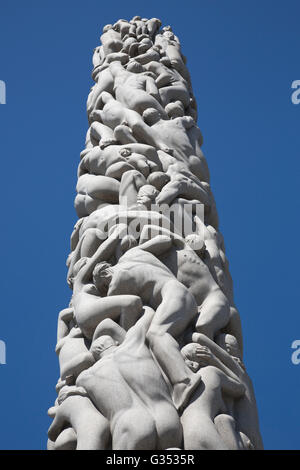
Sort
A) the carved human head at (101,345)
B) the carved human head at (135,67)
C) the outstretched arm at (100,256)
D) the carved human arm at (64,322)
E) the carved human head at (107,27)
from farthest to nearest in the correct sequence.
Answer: the carved human head at (107,27) < the carved human head at (135,67) < the carved human arm at (64,322) < the outstretched arm at (100,256) < the carved human head at (101,345)

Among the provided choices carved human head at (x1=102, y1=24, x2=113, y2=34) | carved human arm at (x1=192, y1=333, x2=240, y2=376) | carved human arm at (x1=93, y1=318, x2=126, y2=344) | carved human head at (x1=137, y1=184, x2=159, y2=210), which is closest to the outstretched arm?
carved human head at (x1=137, y1=184, x2=159, y2=210)

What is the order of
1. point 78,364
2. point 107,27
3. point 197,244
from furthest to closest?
point 107,27 → point 197,244 → point 78,364

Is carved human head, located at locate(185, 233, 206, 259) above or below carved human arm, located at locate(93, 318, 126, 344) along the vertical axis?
above

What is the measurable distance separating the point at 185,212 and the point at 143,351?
2.14m

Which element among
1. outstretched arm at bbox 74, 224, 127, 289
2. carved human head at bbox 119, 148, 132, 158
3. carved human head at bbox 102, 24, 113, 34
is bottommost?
outstretched arm at bbox 74, 224, 127, 289

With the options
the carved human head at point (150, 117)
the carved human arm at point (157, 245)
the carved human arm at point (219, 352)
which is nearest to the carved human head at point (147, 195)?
the carved human arm at point (157, 245)

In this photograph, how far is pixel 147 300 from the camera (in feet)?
20.0

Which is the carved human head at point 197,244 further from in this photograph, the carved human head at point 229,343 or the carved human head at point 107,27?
the carved human head at point 107,27

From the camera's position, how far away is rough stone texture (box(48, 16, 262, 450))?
16.8 feet

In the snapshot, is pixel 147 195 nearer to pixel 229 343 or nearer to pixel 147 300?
pixel 147 300

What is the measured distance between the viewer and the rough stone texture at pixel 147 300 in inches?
201

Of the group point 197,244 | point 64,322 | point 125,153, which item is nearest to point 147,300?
point 197,244

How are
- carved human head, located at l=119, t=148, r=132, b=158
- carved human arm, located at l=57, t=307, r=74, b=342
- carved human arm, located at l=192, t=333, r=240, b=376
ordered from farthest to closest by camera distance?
carved human head, located at l=119, t=148, r=132, b=158 < carved human arm, located at l=57, t=307, r=74, b=342 < carved human arm, located at l=192, t=333, r=240, b=376

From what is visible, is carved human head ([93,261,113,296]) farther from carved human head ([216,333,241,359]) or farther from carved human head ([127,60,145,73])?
carved human head ([127,60,145,73])
